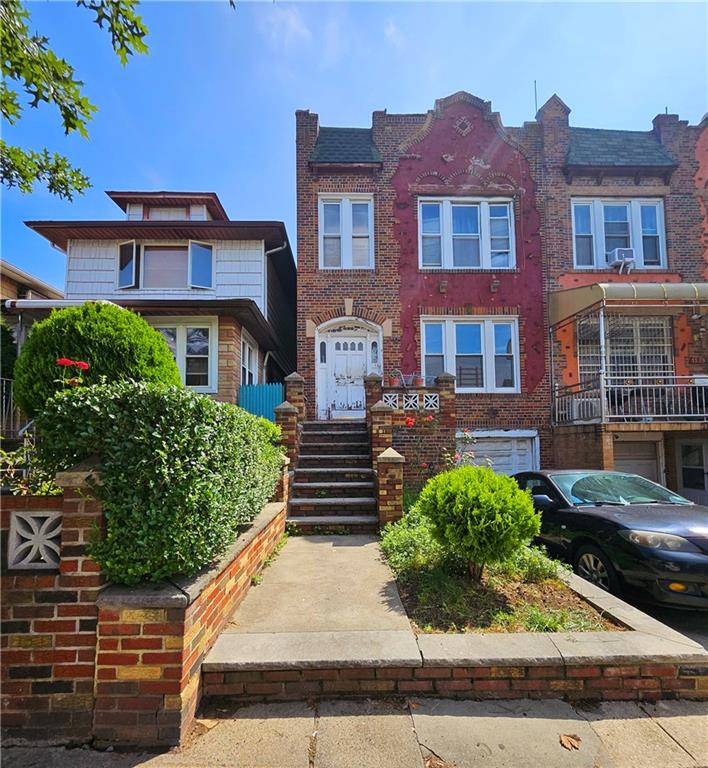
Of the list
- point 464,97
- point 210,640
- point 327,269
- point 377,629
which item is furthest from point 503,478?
point 464,97

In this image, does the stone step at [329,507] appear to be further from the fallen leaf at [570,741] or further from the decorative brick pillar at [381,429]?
the fallen leaf at [570,741]

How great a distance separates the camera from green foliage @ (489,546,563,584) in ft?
13.6

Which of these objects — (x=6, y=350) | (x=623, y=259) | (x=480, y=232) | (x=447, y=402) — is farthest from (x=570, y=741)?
(x=623, y=259)

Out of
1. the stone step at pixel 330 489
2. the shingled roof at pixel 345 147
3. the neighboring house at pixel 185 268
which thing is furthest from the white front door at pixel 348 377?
the shingled roof at pixel 345 147

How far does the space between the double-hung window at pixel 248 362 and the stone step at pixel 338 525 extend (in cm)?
549

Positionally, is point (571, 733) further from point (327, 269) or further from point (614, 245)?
point (614, 245)

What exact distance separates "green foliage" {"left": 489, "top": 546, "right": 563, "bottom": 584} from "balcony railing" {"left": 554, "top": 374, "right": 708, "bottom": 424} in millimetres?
6016

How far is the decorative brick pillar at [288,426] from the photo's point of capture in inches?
278

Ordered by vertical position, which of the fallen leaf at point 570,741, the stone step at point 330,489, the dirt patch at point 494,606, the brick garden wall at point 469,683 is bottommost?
the fallen leaf at point 570,741

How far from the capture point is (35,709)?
232 cm

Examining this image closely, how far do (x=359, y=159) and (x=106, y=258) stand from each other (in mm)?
7503

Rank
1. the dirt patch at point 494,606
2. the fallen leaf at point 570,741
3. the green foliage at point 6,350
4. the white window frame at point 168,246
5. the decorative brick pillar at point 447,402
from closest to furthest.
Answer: the fallen leaf at point 570,741, the dirt patch at point 494,606, the decorative brick pillar at point 447,402, the green foliage at point 6,350, the white window frame at point 168,246

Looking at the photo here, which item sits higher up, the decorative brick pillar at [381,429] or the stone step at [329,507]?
the decorative brick pillar at [381,429]

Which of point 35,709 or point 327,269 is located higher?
point 327,269
